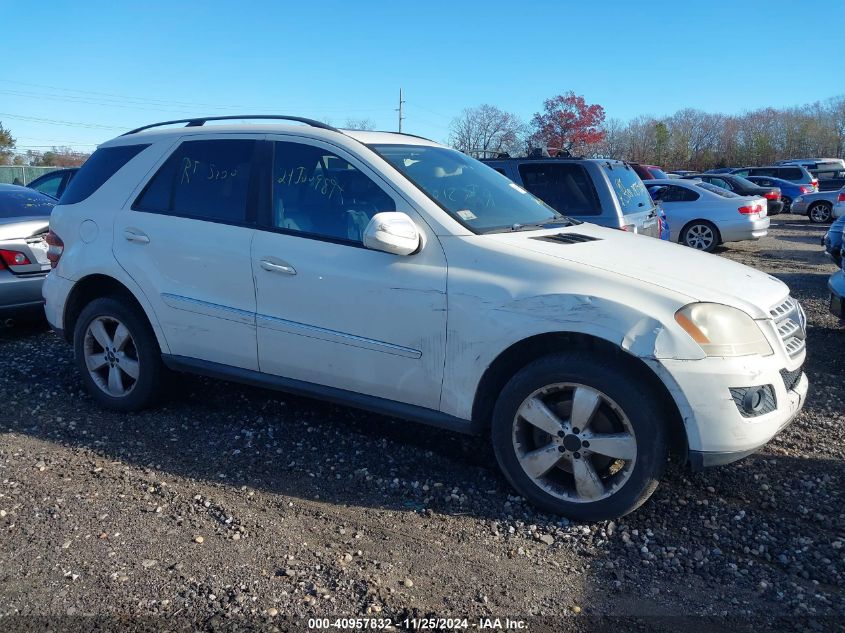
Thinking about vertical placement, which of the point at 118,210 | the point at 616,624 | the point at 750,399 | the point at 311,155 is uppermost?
the point at 311,155

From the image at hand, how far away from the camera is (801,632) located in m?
2.61

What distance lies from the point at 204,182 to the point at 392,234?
158 centimetres

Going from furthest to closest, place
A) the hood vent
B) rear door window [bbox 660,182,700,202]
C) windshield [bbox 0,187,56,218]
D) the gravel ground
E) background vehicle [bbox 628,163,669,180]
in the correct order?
background vehicle [bbox 628,163,669,180]
rear door window [bbox 660,182,700,202]
windshield [bbox 0,187,56,218]
the hood vent
the gravel ground

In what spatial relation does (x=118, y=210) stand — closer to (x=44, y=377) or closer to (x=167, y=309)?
(x=167, y=309)

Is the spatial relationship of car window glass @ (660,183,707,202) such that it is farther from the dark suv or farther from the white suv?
the white suv

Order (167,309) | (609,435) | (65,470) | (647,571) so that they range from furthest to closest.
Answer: (167,309) → (65,470) → (609,435) → (647,571)

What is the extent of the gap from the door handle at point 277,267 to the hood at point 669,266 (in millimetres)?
1094

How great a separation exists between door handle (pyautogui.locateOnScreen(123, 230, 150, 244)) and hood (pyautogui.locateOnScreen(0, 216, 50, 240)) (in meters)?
2.49

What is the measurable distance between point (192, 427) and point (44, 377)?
1.74 m

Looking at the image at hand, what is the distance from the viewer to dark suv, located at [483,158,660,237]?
7391 millimetres

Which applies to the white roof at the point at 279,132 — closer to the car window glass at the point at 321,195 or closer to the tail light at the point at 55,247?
the car window glass at the point at 321,195

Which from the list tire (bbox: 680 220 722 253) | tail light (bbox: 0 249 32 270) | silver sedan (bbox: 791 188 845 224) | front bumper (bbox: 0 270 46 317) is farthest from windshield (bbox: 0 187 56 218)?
silver sedan (bbox: 791 188 845 224)

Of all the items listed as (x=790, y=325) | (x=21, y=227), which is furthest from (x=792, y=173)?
(x=21, y=227)

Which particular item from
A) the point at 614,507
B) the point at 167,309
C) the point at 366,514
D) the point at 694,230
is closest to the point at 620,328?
the point at 614,507
